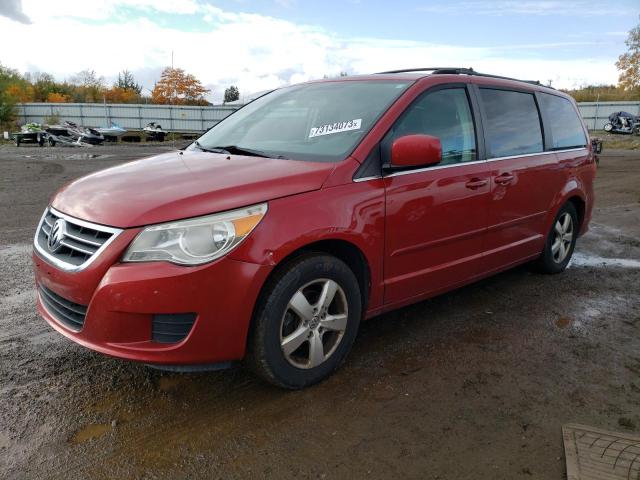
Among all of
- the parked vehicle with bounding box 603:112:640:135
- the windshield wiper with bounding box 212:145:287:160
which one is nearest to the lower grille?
the windshield wiper with bounding box 212:145:287:160

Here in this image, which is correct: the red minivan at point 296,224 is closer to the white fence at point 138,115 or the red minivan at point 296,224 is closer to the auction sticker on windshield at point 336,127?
the auction sticker on windshield at point 336,127

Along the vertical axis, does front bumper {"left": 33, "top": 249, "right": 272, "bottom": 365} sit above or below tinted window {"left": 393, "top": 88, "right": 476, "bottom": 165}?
below

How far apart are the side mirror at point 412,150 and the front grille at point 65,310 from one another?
1.90m

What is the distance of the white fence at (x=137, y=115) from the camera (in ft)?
128

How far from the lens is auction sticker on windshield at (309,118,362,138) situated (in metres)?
3.34

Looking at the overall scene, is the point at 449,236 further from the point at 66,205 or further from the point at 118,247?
the point at 66,205

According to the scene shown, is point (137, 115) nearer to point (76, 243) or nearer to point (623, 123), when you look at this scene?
point (623, 123)

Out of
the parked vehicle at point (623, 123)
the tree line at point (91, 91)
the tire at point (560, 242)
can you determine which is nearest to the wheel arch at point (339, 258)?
the tire at point (560, 242)

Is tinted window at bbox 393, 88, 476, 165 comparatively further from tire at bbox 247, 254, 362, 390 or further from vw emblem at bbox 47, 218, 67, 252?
vw emblem at bbox 47, 218, 67, 252

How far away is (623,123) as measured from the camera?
3338 centimetres

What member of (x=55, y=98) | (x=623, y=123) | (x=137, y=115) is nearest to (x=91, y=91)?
(x=55, y=98)

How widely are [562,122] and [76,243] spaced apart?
4.51 m

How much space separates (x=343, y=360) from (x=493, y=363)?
38.4 inches

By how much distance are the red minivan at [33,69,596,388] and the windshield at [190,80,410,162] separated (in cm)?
2
